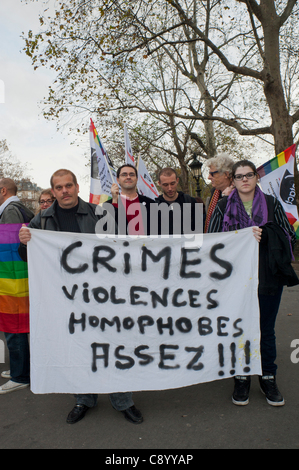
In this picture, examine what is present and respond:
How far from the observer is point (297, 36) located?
12.5 metres

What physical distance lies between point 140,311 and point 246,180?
1.31 meters

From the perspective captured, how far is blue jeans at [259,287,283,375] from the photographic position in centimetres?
275

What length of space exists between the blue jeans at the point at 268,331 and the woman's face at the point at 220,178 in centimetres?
119

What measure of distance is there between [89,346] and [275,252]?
1568mm

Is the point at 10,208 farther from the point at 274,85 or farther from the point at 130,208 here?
the point at 274,85

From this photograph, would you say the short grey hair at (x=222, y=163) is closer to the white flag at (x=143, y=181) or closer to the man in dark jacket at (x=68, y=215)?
the man in dark jacket at (x=68, y=215)

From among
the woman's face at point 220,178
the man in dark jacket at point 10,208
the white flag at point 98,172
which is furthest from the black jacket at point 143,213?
the white flag at point 98,172

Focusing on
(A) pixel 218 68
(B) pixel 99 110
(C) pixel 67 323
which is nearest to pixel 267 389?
(C) pixel 67 323

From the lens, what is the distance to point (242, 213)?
9.20ft

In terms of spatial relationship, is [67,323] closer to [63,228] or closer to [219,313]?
[63,228]

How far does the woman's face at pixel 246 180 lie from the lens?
2.76 m

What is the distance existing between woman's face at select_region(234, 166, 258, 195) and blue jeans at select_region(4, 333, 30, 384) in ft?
7.53

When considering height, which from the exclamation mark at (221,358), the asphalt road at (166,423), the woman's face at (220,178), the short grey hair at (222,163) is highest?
the short grey hair at (222,163)

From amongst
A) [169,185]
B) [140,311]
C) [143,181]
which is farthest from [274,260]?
[143,181]
